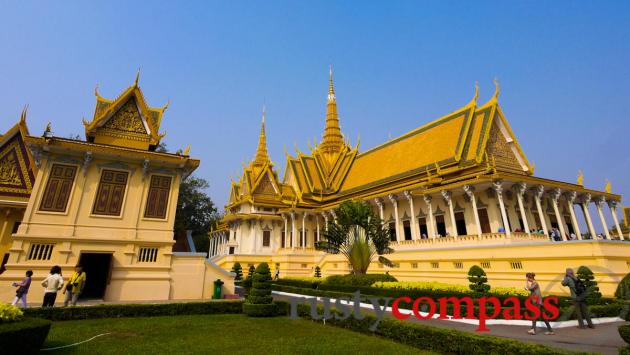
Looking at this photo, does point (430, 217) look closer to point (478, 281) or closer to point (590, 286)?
point (478, 281)

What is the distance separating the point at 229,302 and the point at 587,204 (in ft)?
77.3

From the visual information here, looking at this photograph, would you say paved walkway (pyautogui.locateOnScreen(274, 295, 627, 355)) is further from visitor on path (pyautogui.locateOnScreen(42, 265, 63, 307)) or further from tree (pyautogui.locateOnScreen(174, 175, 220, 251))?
tree (pyautogui.locateOnScreen(174, 175, 220, 251))

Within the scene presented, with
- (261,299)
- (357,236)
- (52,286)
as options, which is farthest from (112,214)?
(357,236)

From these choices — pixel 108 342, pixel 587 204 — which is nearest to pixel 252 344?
pixel 108 342

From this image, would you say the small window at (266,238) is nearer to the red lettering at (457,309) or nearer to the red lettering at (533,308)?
the red lettering at (457,309)

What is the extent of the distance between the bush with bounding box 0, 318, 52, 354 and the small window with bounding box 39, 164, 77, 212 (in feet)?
28.0

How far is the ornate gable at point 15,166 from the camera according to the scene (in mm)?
16578

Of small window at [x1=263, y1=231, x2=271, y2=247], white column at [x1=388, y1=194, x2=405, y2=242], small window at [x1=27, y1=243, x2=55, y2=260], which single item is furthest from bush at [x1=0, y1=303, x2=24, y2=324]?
small window at [x1=263, y1=231, x2=271, y2=247]

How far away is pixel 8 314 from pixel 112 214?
8238mm

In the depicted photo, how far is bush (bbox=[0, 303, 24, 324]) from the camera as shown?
5205 mm

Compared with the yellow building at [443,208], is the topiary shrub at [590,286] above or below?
A: below

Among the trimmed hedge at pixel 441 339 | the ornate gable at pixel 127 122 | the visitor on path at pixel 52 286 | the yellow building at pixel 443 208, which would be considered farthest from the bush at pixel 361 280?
the ornate gable at pixel 127 122

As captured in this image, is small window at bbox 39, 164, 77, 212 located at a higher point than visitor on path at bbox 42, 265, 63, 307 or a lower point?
higher

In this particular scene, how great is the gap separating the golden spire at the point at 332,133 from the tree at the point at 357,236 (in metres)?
23.4
